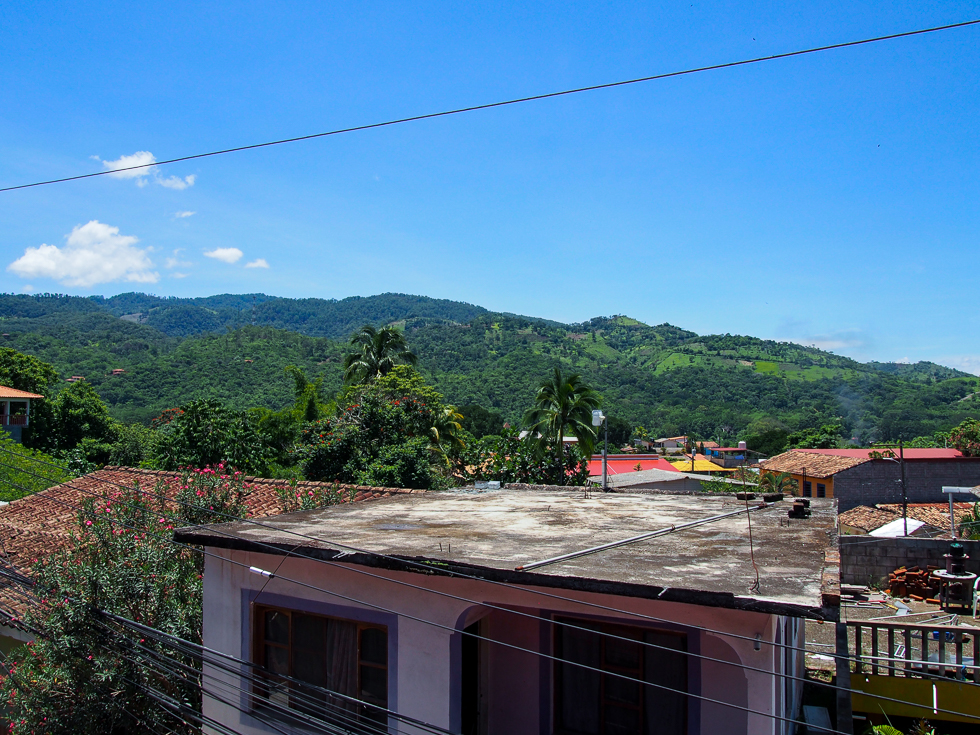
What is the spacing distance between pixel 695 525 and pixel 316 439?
1761 centimetres

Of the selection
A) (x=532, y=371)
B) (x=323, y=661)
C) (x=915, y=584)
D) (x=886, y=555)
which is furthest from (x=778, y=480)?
(x=532, y=371)

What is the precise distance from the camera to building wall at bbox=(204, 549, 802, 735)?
17.8 feet

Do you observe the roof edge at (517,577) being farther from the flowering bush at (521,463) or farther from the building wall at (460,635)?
the flowering bush at (521,463)

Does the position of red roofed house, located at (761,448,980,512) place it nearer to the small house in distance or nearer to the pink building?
the pink building

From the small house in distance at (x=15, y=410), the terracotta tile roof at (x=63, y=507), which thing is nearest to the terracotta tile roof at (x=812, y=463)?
the terracotta tile roof at (x=63, y=507)

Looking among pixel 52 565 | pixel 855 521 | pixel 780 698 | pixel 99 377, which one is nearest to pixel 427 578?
pixel 780 698

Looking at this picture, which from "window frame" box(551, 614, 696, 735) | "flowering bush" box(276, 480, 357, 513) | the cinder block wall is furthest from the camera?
the cinder block wall

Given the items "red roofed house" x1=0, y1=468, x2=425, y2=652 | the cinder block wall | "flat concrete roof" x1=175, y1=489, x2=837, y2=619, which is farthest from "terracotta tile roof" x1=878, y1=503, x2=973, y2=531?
"red roofed house" x1=0, y1=468, x2=425, y2=652

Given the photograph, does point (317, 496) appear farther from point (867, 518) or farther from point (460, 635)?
point (867, 518)

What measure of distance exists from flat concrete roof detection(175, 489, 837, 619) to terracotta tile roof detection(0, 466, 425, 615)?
150 inches

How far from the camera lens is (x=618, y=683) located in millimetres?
6594

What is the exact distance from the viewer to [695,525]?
846 cm

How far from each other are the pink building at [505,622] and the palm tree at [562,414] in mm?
19556

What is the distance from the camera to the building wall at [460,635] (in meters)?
5.43
